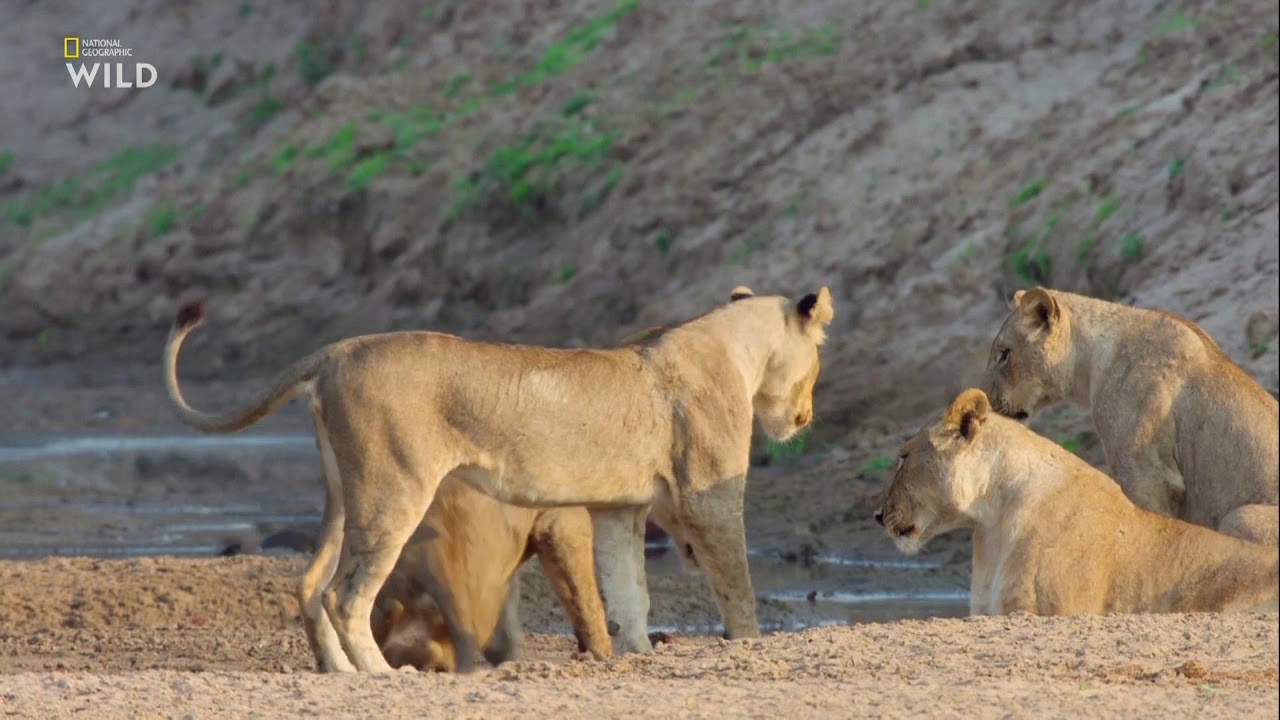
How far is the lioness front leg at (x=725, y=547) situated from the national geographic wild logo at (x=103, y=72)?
23.3m

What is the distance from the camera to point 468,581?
870cm

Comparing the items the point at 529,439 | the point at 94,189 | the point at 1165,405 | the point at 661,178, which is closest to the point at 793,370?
the point at 1165,405

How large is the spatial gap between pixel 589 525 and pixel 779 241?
1038 cm

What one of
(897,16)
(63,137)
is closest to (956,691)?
(897,16)

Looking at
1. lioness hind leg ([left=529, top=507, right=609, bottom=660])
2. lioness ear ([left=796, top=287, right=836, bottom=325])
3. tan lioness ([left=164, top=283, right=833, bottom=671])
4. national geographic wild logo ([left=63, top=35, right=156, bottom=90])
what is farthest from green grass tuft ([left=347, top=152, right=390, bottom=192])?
lioness hind leg ([left=529, top=507, right=609, bottom=660])

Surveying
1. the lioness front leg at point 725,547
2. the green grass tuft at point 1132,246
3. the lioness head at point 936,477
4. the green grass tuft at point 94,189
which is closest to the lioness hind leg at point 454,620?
the lioness front leg at point 725,547

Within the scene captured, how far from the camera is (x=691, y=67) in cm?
2297

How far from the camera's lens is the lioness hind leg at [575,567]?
897cm

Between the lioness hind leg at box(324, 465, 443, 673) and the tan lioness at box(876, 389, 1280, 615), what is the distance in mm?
1912

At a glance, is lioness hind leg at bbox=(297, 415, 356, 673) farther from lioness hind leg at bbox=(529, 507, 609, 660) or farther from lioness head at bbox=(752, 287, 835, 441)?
lioness head at bbox=(752, 287, 835, 441)

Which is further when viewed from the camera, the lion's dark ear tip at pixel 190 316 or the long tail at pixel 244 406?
the lion's dark ear tip at pixel 190 316

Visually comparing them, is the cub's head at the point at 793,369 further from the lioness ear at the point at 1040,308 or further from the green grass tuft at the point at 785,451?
the green grass tuft at the point at 785,451

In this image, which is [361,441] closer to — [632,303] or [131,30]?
[632,303]

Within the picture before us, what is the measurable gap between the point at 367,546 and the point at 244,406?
2.32ft
